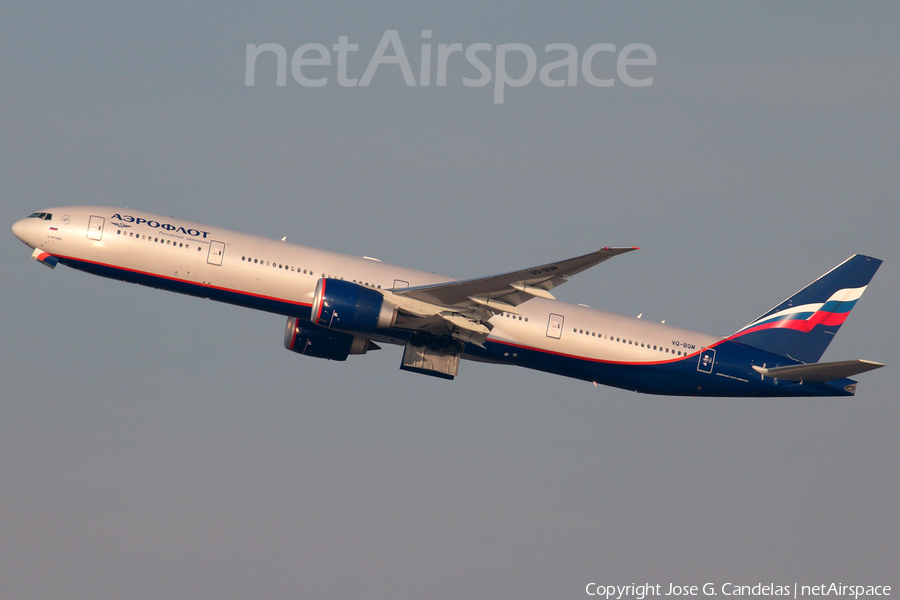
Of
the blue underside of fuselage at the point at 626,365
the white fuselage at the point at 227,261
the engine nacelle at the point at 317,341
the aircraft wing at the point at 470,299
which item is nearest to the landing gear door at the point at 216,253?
the white fuselage at the point at 227,261

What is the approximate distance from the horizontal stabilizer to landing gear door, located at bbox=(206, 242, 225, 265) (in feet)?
82.4

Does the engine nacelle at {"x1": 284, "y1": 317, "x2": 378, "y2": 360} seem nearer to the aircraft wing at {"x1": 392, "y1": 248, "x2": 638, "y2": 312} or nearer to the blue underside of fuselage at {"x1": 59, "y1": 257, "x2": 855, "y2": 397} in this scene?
the blue underside of fuselage at {"x1": 59, "y1": 257, "x2": 855, "y2": 397}

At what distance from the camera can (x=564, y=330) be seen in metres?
47.0

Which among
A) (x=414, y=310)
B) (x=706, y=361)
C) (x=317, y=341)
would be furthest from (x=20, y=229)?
(x=706, y=361)

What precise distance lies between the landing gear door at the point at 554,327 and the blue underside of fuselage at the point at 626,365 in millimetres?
849

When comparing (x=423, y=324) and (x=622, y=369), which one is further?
(x=622, y=369)

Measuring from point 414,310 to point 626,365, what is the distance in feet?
34.4

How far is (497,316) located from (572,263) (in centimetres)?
675

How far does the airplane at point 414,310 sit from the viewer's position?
144 feet

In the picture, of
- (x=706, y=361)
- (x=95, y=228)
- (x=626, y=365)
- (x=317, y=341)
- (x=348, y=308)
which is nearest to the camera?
(x=348, y=308)

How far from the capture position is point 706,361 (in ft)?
161

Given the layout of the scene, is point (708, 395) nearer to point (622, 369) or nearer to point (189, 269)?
point (622, 369)

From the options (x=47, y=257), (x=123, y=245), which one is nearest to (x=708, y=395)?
(x=123, y=245)

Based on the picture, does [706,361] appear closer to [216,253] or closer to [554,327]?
[554,327]
